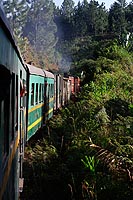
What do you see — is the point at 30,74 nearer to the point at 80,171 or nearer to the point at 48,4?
the point at 80,171

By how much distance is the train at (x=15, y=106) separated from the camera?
3552 mm

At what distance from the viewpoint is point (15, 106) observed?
5168 millimetres

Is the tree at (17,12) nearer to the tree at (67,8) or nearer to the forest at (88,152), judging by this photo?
the tree at (67,8)

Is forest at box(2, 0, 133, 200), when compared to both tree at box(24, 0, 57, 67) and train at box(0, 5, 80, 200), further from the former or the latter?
tree at box(24, 0, 57, 67)

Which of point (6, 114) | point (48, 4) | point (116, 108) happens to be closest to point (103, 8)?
point (48, 4)

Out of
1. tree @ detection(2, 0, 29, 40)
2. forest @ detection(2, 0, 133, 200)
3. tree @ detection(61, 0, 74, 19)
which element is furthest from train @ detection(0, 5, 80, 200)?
tree @ detection(61, 0, 74, 19)

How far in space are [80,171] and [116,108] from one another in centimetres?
498

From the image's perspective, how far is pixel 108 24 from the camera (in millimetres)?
93250

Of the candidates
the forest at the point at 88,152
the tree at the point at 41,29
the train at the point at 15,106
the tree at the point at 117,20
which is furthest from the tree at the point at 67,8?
the forest at the point at 88,152

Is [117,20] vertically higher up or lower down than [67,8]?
lower down

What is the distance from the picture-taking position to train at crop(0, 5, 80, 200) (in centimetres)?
355

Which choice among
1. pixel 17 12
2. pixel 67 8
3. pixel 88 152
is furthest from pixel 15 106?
pixel 67 8

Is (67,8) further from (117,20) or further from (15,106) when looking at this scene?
(15,106)

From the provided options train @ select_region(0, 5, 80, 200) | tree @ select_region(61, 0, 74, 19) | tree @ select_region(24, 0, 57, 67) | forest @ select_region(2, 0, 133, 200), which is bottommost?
forest @ select_region(2, 0, 133, 200)
